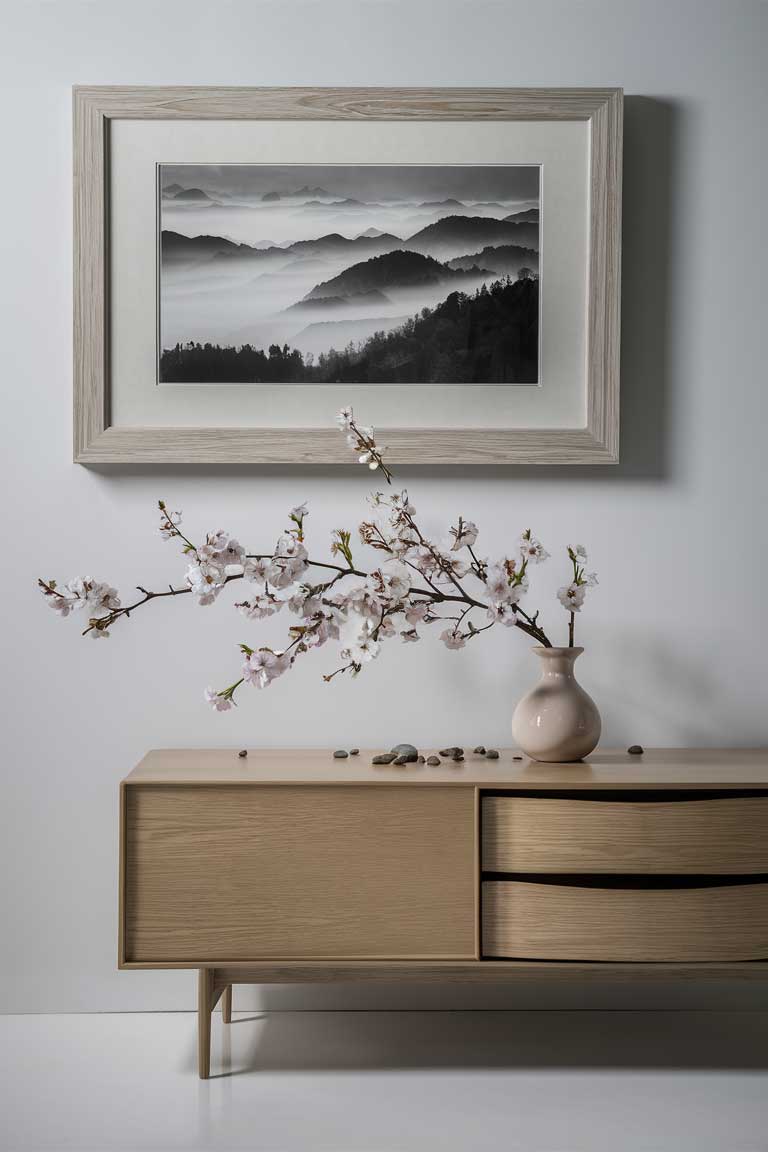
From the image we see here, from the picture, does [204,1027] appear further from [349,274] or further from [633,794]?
[349,274]

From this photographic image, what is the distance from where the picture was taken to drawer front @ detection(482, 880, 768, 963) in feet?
5.50

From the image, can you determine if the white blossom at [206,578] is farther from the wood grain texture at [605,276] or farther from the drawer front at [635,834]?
the wood grain texture at [605,276]

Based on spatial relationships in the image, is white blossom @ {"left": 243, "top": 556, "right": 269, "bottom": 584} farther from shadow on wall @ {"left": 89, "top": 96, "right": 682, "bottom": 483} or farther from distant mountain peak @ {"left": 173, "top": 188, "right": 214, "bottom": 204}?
distant mountain peak @ {"left": 173, "top": 188, "right": 214, "bottom": 204}

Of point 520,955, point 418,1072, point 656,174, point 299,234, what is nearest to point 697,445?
point 656,174

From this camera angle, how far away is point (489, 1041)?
1926 millimetres

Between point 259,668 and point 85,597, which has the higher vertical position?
point 85,597

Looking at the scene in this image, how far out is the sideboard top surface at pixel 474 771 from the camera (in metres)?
1.68

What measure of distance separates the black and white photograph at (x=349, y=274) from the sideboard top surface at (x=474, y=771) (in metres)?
0.78

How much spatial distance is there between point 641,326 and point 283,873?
1.33 m

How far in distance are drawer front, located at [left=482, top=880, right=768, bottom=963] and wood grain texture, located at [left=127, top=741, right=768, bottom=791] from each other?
0.60 ft

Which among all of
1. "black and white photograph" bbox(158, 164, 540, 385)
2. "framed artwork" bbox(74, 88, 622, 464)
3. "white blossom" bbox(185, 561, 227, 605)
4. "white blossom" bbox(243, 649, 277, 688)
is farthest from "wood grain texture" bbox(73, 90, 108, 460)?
"white blossom" bbox(243, 649, 277, 688)

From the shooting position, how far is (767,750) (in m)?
2.03

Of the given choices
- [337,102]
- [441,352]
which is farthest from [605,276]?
[337,102]

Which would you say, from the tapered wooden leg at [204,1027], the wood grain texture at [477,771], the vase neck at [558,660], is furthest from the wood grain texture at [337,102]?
the tapered wooden leg at [204,1027]
